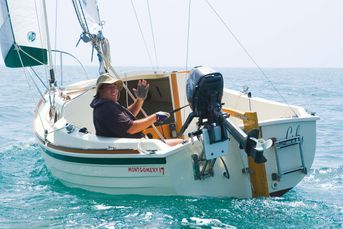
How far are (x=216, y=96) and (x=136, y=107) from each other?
Answer: 1.71 m

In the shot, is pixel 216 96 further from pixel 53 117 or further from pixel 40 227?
pixel 53 117

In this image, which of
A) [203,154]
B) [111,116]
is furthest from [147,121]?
[203,154]

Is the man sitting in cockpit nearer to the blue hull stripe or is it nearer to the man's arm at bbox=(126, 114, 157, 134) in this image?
the man's arm at bbox=(126, 114, 157, 134)

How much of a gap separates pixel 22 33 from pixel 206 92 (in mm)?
4069

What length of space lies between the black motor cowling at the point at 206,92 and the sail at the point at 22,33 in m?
3.71

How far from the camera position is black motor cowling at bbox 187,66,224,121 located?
4.83 meters

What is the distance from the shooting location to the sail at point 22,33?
7730 mm

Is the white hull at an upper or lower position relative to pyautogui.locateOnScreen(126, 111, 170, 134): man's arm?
lower

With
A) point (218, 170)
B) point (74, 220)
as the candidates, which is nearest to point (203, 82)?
point (218, 170)

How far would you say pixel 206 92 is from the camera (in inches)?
190

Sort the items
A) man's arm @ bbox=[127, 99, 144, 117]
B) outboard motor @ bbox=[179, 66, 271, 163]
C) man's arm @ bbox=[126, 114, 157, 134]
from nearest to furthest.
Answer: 1. outboard motor @ bbox=[179, 66, 271, 163]
2. man's arm @ bbox=[126, 114, 157, 134]
3. man's arm @ bbox=[127, 99, 144, 117]

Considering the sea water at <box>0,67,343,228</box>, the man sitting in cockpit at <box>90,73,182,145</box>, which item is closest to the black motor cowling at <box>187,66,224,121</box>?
the man sitting in cockpit at <box>90,73,182,145</box>

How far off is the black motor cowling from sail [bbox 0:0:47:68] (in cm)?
371

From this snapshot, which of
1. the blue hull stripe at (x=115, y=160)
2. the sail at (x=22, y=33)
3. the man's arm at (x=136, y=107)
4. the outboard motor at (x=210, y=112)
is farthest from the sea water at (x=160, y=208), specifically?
the sail at (x=22, y=33)
